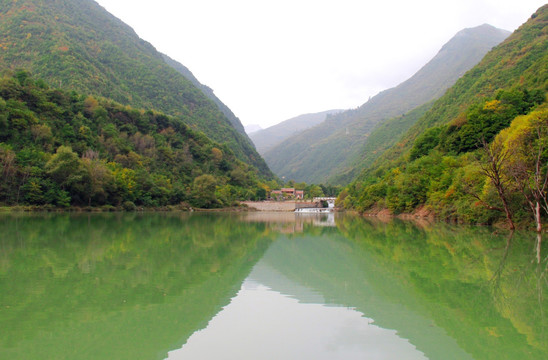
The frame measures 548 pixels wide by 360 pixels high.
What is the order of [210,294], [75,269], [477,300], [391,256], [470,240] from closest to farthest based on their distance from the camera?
1. [477,300]
2. [210,294]
3. [75,269]
4. [391,256]
5. [470,240]

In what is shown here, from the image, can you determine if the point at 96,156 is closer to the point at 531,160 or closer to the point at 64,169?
the point at 64,169

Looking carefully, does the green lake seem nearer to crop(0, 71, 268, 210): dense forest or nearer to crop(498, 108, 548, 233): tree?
crop(498, 108, 548, 233): tree

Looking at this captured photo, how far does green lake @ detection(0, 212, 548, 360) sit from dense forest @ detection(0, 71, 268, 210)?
127 feet

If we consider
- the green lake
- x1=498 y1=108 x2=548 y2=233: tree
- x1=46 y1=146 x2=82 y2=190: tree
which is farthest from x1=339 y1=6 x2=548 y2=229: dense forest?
x1=46 y1=146 x2=82 y2=190: tree

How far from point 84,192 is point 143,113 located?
38.4m

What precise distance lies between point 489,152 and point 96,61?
105394 millimetres

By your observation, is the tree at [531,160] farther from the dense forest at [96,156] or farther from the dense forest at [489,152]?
the dense forest at [96,156]

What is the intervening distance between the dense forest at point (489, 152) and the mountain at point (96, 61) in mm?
64623

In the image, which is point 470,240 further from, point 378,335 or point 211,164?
point 211,164

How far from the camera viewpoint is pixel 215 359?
16.1 feet

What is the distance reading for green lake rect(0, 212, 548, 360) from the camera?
5262 mm

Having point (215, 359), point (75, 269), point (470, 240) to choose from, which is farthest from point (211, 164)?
point (215, 359)

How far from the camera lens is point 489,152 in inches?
876

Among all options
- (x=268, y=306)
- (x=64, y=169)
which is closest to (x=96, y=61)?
(x=64, y=169)
